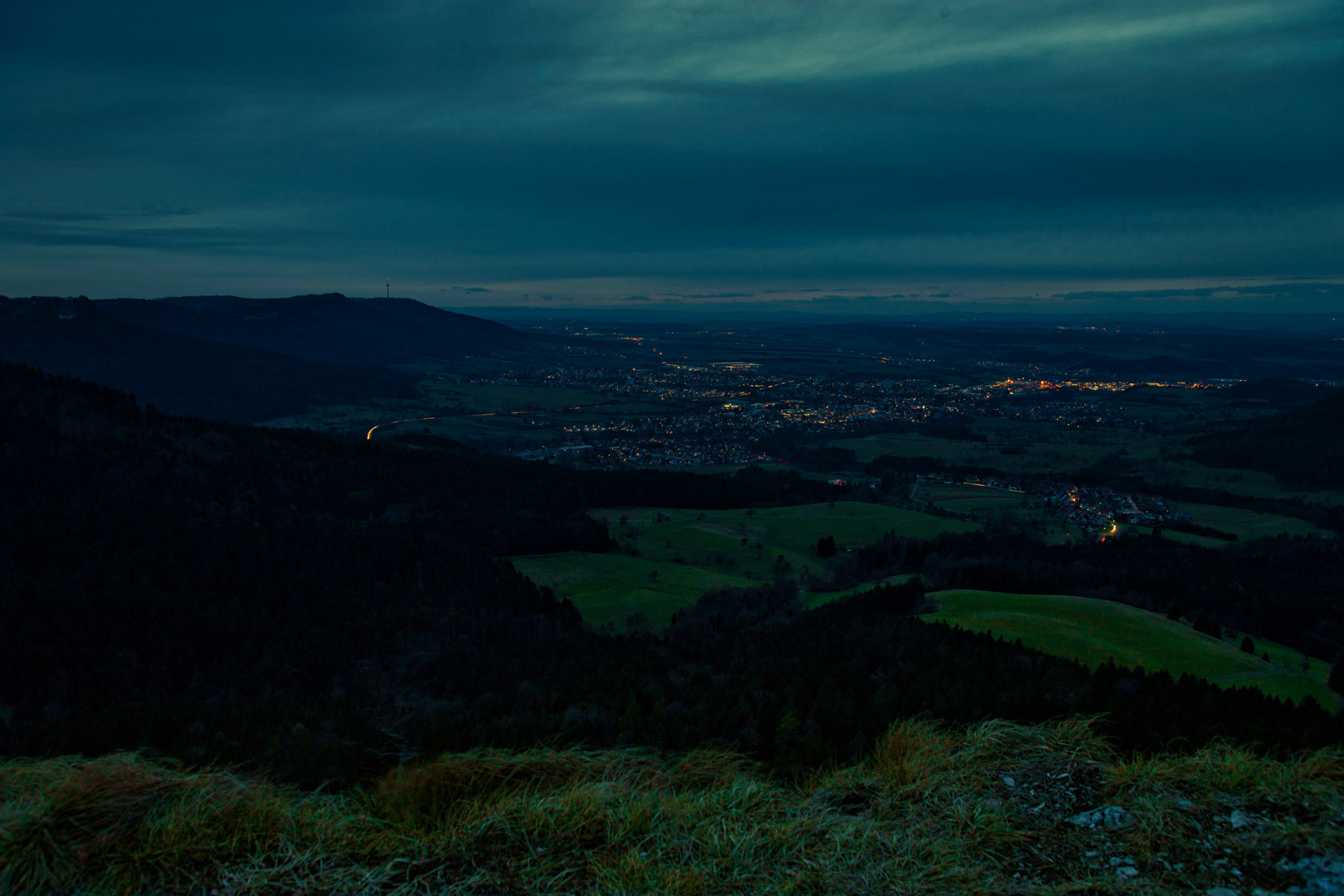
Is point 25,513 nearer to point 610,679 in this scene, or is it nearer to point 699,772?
point 610,679

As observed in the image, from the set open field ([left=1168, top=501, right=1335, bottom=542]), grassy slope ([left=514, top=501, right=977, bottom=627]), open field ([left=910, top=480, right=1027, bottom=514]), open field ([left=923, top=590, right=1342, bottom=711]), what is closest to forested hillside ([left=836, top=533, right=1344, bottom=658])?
open field ([left=923, top=590, right=1342, bottom=711])

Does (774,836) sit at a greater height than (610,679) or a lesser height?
greater

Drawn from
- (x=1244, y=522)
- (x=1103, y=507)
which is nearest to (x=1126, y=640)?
(x=1244, y=522)

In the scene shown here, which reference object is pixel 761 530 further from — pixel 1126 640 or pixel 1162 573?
pixel 1126 640

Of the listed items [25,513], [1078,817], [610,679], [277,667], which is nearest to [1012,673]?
[610,679]

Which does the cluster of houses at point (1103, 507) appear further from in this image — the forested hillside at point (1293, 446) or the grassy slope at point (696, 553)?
the forested hillside at point (1293, 446)

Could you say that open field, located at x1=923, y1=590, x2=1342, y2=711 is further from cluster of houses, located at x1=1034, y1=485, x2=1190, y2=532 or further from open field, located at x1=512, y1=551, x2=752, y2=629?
cluster of houses, located at x1=1034, y1=485, x2=1190, y2=532
